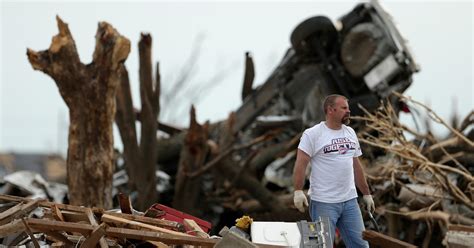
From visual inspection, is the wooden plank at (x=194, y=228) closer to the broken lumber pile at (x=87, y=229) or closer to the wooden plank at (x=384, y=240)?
the broken lumber pile at (x=87, y=229)

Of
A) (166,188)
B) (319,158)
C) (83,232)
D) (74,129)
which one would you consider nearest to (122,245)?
(83,232)

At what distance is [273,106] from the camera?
1120 cm

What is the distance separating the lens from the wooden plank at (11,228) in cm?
468

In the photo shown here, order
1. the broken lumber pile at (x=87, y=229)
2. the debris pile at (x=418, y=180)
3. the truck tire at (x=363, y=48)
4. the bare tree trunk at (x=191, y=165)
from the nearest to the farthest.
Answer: the broken lumber pile at (x=87, y=229) < the debris pile at (x=418, y=180) < the truck tire at (x=363, y=48) < the bare tree trunk at (x=191, y=165)

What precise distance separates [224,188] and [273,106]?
1674 millimetres

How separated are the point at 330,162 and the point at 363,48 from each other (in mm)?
4986

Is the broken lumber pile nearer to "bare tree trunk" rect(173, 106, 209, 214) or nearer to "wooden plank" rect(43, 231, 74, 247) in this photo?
"wooden plank" rect(43, 231, 74, 247)

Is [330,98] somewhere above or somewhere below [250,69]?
below

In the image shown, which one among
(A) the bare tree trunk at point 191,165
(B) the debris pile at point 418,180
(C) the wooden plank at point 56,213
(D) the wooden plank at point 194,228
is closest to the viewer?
(D) the wooden plank at point 194,228

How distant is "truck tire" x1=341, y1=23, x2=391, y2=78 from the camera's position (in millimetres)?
9491

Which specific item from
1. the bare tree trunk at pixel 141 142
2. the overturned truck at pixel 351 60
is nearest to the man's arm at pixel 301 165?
the overturned truck at pixel 351 60

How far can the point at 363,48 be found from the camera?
9680 mm

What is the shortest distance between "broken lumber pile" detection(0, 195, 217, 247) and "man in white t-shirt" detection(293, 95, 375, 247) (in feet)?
3.28

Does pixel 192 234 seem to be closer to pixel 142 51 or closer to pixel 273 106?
pixel 142 51
